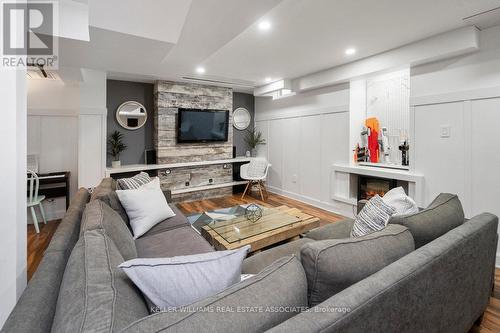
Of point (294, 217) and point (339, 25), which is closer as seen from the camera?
point (339, 25)

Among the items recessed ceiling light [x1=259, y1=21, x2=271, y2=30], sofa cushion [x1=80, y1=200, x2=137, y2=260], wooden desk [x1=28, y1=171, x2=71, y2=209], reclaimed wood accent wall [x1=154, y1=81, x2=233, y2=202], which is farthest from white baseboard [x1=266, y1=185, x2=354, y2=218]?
wooden desk [x1=28, y1=171, x2=71, y2=209]

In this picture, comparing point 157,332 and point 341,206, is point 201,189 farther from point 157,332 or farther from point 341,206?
point 157,332

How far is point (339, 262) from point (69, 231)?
151cm

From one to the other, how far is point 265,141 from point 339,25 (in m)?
3.58

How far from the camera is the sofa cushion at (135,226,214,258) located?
1.77 m

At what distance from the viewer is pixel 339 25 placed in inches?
97.1

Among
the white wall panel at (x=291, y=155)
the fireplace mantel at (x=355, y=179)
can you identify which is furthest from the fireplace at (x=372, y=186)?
the white wall panel at (x=291, y=155)

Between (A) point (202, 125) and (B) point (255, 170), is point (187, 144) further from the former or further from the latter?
(B) point (255, 170)

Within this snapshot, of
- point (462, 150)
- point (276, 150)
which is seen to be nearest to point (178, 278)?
point (462, 150)

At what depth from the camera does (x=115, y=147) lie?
4395 millimetres

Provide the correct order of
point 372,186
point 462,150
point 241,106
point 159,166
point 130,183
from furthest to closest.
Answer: point 241,106 < point 159,166 < point 372,186 < point 462,150 < point 130,183

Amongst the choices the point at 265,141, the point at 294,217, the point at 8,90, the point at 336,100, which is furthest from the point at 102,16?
the point at 265,141

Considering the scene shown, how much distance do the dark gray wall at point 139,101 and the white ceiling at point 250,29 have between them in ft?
3.34

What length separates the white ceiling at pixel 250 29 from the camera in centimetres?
206
